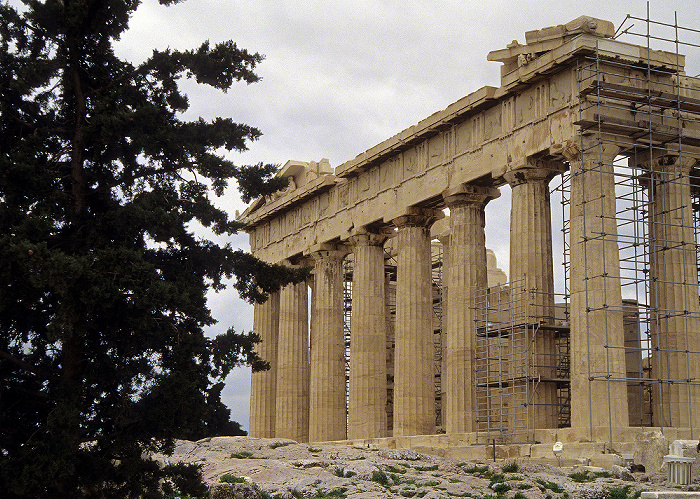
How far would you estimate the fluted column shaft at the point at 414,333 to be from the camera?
109ft

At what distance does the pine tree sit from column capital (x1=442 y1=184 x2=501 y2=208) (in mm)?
11852

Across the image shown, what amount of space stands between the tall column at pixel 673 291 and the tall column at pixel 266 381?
21222 mm

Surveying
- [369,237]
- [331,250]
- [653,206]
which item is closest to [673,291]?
[653,206]

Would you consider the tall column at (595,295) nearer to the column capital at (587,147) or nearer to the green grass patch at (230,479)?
the column capital at (587,147)

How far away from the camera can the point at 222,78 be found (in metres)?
20.3

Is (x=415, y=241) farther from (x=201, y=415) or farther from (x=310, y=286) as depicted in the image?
(x=201, y=415)

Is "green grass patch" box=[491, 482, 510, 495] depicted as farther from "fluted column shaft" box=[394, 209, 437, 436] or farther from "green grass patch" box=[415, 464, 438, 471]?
"fluted column shaft" box=[394, 209, 437, 436]

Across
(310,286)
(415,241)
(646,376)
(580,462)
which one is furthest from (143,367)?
(310,286)

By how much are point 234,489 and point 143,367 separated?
11.4 ft

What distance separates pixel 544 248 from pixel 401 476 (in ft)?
28.7

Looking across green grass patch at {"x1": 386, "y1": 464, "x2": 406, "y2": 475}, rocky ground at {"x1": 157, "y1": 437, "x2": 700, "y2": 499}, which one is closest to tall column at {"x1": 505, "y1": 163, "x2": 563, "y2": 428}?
rocky ground at {"x1": 157, "y1": 437, "x2": 700, "y2": 499}

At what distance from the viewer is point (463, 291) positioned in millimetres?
30938

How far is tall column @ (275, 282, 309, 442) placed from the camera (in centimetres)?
4250

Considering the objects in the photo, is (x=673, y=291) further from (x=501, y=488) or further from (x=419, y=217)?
(x=419, y=217)
